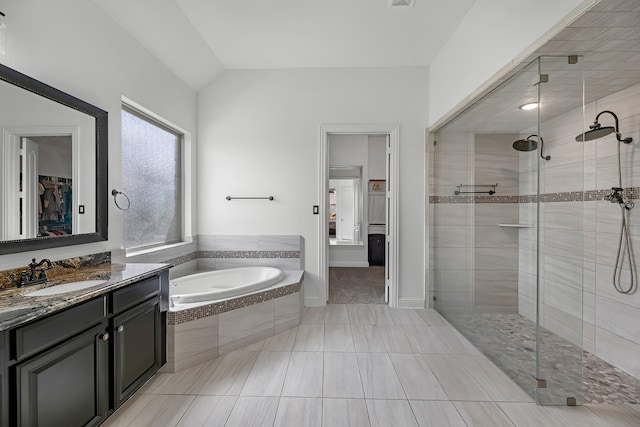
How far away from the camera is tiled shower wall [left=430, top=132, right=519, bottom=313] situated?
255 cm

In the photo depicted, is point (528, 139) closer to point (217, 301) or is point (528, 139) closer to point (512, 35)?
point (512, 35)

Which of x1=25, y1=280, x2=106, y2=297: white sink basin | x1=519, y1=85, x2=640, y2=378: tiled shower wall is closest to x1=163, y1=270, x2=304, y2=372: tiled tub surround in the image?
x1=25, y1=280, x2=106, y2=297: white sink basin

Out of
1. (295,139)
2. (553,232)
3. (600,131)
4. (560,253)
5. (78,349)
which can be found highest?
(295,139)

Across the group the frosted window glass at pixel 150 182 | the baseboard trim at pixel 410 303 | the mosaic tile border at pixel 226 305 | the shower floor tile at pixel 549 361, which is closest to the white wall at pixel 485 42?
the shower floor tile at pixel 549 361

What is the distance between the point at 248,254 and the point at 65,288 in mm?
2161

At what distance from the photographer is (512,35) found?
2.04 metres

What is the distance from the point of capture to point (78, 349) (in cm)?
143

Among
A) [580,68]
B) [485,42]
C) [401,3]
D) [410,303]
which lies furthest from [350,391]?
[401,3]

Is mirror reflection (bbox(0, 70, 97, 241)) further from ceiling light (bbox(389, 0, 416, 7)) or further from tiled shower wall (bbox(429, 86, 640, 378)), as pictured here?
tiled shower wall (bbox(429, 86, 640, 378))

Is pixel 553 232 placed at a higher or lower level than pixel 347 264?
higher

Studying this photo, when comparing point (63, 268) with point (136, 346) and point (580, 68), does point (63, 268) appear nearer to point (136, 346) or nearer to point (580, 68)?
point (136, 346)

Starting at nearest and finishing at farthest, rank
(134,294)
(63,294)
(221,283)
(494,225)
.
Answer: (63,294) → (134,294) → (494,225) → (221,283)

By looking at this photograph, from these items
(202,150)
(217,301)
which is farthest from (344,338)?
(202,150)

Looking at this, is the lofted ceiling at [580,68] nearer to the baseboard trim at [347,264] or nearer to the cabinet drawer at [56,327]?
the cabinet drawer at [56,327]
